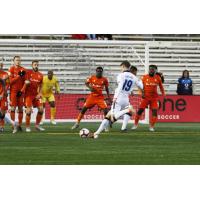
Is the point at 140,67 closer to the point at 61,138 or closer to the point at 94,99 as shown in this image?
the point at 94,99

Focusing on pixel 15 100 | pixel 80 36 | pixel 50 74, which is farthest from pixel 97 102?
pixel 80 36

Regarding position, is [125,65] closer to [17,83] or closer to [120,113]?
[120,113]

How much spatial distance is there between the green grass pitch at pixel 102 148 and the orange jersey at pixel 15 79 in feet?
5.00

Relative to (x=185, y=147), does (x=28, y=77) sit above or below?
above

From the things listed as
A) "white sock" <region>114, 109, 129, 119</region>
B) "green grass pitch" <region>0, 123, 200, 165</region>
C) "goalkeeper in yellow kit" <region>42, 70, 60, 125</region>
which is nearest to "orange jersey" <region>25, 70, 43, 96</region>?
"green grass pitch" <region>0, 123, 200, 165</region>

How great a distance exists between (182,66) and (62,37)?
20.6 ft

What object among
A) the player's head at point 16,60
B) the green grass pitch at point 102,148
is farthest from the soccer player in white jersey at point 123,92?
the player's head at point 16,60

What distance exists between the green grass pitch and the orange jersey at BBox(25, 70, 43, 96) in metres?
1.45

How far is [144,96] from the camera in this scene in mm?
29266

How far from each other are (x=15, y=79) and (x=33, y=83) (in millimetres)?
607

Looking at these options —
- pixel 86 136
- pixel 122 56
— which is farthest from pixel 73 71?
pixel 86 136

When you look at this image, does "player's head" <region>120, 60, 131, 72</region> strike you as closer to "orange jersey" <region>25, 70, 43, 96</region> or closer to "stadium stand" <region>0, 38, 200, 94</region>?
"orange jersey" <region>25, 70, 43, 96</region>

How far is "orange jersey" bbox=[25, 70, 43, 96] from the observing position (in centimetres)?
2748

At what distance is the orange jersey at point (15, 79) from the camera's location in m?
27.2
